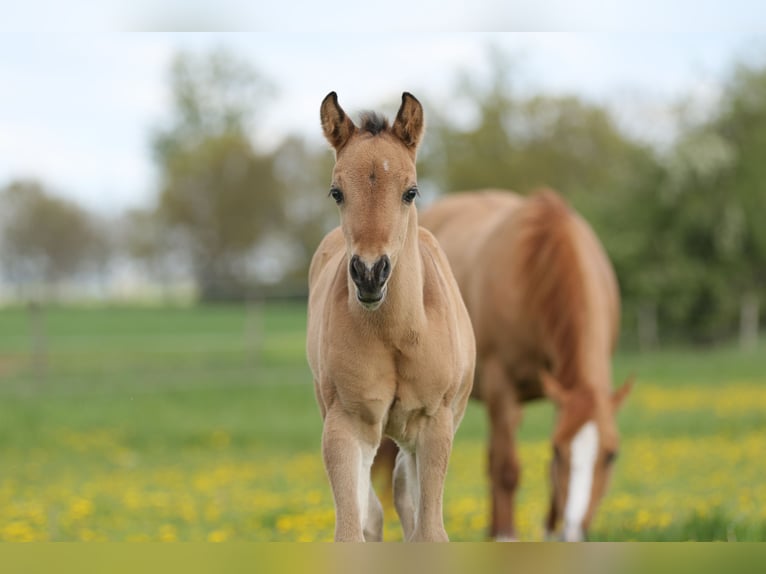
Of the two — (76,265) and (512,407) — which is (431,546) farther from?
(76,265)

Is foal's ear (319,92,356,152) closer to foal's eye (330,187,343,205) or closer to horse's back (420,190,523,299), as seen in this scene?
foal's eye (330,187,343,205)

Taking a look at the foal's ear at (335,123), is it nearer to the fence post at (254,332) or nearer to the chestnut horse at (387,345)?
the chestnut horse at (387,345)

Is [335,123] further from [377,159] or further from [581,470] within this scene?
[581,470]

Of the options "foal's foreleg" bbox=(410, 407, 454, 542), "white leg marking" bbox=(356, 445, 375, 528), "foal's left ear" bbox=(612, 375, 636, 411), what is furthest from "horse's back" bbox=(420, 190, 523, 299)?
"foal's foreleg" bbox=(410, 407, 454, 542)

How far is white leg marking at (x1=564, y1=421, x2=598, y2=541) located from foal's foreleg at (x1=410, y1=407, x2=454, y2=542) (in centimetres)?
341

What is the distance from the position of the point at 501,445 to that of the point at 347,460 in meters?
5.29

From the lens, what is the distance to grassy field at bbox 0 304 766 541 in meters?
8.22

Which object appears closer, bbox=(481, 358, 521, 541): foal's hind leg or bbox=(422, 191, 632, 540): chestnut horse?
bbox=(422, 191, 632, 540): chestnut horse

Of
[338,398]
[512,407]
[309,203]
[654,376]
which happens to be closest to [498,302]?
[512,407]

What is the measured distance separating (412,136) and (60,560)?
A: 889mm

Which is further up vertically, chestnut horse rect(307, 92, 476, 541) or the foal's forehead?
the foal's forehead

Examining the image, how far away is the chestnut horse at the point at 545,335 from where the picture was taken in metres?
5.15

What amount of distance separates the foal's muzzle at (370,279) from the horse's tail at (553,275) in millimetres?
4479

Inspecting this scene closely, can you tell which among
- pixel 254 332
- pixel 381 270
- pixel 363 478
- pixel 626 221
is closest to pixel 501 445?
pixel 363 478
